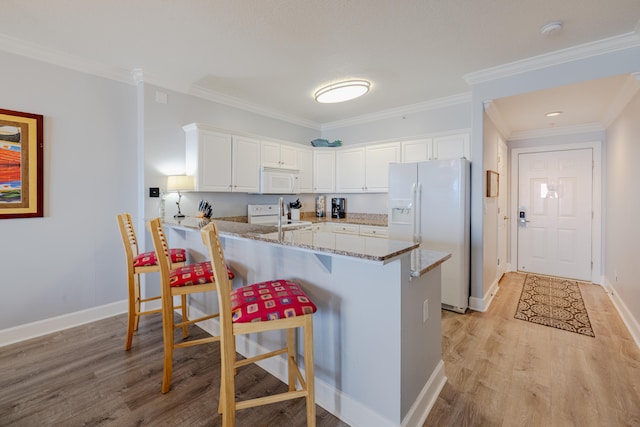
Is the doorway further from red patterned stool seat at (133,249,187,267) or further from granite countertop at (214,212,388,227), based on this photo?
red patterned stool seat at (133,249,187,267)

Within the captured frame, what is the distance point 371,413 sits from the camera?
1.53m

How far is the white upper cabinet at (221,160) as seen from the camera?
3.35 meters

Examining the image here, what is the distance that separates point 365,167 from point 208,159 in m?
2.32

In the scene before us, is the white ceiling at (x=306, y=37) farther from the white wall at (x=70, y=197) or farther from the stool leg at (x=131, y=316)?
the stool leg at (x=131, y=316)

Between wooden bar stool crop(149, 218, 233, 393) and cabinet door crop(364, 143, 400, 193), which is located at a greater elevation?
cabinet door crop(364, 143, 400, 193)

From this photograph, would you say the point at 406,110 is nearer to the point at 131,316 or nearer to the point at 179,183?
the point at 179,183

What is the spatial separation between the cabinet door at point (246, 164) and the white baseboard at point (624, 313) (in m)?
4.18

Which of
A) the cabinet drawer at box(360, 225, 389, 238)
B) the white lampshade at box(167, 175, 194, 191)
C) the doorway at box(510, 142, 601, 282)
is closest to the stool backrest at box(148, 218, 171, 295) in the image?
→ the white lampshade at box(167, 175, 194, 191)

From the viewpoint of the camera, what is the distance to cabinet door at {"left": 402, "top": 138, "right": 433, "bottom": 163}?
3908 mm

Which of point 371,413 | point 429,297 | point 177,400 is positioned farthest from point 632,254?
point 177,400

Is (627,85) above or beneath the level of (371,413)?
above

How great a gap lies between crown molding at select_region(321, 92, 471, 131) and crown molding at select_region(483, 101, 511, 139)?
42cm

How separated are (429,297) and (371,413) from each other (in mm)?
711

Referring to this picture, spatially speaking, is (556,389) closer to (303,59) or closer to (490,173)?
(490,173)
